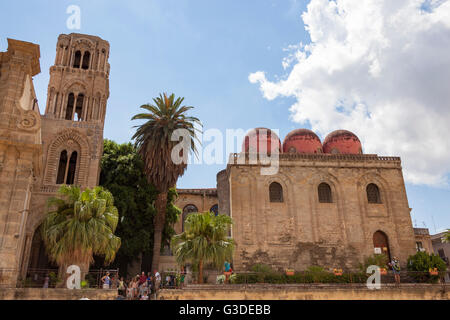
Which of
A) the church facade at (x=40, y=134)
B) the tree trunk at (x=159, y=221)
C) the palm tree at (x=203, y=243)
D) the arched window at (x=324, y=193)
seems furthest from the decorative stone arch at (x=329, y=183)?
the church facade at (x=40, y=134)

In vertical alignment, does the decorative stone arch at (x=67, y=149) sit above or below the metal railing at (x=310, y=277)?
above

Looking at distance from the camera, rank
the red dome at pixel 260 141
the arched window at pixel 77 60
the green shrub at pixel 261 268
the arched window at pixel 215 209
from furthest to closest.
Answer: the arched window at pixel 215 209, the arched window at pixel 77 60, the red dome at pixel 260 141, the green shrub at pixel 261 268

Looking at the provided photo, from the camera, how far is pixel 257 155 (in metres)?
28.6

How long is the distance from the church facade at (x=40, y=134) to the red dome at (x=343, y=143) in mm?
18729

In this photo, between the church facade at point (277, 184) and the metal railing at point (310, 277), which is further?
the church facade at point (277, 184)

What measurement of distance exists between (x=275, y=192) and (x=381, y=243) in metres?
8.88

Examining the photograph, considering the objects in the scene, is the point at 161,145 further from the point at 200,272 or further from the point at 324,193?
the point at 324,193

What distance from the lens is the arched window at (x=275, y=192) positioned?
28.1 m

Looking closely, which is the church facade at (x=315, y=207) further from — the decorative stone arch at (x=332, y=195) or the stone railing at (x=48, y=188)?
the stone railing at (x=48, y=188)

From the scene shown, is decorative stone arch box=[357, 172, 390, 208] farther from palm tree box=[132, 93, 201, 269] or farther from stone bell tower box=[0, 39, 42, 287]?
stone bell tower box=[0, 39, 42, 287]

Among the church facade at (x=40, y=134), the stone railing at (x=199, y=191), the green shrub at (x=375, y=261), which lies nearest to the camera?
the church facade at (x=40, y=134)
